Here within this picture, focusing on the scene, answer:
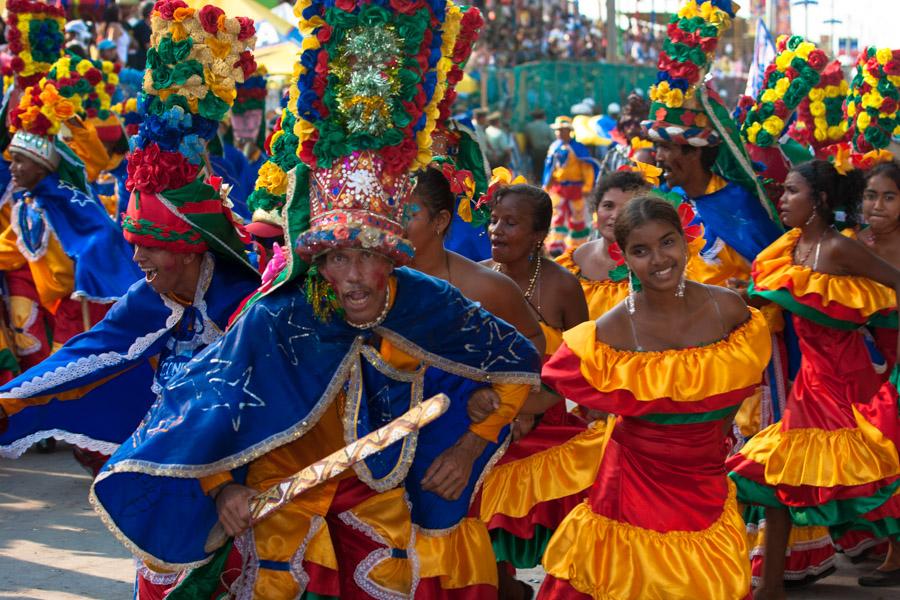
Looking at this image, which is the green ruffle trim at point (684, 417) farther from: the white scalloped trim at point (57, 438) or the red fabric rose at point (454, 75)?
the white scalloped trim at point (57, 438)

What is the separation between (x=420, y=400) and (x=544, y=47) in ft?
99.0

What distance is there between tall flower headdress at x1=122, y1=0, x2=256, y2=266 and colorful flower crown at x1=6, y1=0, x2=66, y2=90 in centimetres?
511

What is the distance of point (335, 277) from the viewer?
3.84 m

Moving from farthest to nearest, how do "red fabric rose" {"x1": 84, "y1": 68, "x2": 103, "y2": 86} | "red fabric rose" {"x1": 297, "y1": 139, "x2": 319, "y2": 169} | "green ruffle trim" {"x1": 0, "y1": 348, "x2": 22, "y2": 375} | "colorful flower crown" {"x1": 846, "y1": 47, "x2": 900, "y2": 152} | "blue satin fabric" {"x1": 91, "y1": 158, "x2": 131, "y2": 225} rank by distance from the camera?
1. "blue satin fabric" {"x1": 91, "y1": 158, "x2": 131, "y2": 225}
2. "red fabric rose" {"x1": 84, "y1": 68, "x2": 103, "y2": 86}
3. "green ruffle trim" {"x1": 0, "y1": 348, "x2": 22, "y2": 375}
4. "colorful flower crown" {"x1": 846, "y1": 47, "x2": 900, "y2": 152}
5. "red fabric rose" {"x1": 297, "y1": 139, "x2": 319, "y2": 169}

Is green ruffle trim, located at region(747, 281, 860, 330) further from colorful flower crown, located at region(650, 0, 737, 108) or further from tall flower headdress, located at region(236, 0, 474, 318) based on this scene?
tall flower headdress, located at region(236, 0, 474, 318)

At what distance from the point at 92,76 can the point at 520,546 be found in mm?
6148

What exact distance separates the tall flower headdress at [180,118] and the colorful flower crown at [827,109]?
445 centimetres

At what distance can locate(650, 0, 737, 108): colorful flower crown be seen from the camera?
714 cm

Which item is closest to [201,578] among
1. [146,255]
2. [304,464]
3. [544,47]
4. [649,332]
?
[304,464]

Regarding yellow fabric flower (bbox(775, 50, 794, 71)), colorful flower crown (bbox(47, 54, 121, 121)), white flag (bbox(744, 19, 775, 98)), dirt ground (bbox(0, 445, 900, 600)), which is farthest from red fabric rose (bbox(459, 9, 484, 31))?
colorful flower crown (bbox(47, 54, 121, 121))

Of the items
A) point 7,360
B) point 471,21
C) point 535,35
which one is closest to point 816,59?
point 471,21

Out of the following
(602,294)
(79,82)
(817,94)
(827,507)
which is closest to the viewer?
(827,507)

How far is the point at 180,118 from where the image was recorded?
16.0ft

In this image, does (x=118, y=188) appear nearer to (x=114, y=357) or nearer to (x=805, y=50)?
(x=805, y=50)
